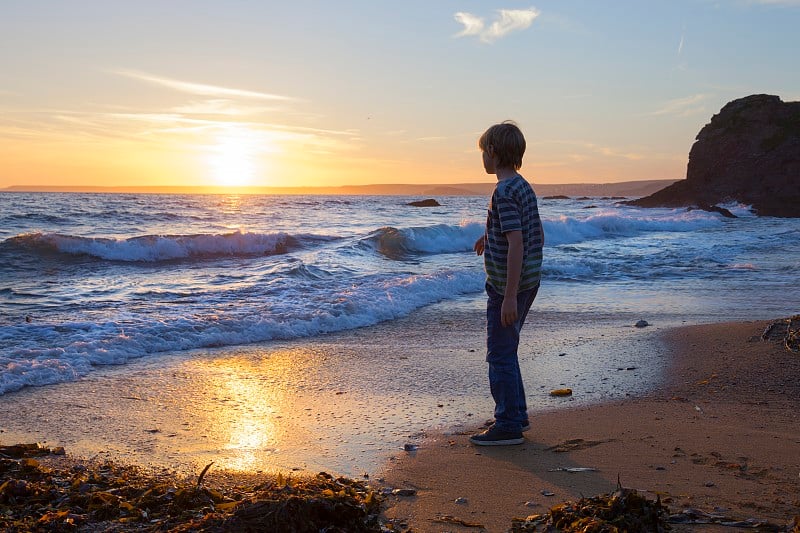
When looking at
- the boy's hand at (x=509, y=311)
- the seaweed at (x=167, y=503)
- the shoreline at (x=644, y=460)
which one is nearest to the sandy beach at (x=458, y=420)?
the shoreline at (x=644, y=460)

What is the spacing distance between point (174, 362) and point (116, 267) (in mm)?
9135

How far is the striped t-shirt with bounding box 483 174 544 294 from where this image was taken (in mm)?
3398

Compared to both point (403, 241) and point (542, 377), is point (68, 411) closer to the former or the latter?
point (542, 377)

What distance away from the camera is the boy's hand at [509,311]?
342 cm

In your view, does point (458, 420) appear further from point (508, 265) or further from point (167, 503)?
point (167, 503)

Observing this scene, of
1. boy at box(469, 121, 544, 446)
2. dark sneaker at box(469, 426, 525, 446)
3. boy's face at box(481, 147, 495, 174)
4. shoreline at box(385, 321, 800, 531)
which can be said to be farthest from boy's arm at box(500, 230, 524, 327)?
shoreline at box(385, 321, 800, 531)

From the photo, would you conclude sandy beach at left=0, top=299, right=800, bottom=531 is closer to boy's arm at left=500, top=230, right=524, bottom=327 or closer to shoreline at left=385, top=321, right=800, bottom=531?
shoreline at left=385, top=321, right=800, bottom=531

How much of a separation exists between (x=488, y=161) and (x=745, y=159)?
5458 cm

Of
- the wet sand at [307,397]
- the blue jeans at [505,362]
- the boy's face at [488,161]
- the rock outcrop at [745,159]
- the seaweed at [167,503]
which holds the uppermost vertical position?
the rock outcrop at [745,159]

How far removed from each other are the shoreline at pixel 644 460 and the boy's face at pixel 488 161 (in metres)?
1.48

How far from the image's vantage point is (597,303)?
29.1 ft

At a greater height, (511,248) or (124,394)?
(511,248)

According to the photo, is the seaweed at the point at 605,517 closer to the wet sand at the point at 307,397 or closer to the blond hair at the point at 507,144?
the wet sand at the point at 307,397

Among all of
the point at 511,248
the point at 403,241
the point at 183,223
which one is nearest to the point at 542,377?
the point at 511,248
